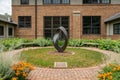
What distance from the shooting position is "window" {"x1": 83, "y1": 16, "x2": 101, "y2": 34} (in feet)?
97.0

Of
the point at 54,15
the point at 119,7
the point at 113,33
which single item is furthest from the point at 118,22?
the point at 54,15

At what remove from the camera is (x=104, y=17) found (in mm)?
29406

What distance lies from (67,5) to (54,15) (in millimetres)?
2303

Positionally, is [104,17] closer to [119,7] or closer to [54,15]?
[119,7]

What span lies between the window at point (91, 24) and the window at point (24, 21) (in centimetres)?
793

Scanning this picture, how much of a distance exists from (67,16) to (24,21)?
6119 mm

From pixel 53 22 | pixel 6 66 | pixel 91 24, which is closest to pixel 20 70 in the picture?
pixel 6 66

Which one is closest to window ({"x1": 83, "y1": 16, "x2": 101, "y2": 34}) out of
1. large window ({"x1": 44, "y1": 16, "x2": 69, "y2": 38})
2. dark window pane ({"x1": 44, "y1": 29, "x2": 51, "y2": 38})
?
large window ({"x1": 44, "y1": 16, "x2": 69, "y2": 38})

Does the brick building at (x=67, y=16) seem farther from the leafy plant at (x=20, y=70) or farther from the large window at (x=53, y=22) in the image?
the leafy plant at (x=20, y=70)

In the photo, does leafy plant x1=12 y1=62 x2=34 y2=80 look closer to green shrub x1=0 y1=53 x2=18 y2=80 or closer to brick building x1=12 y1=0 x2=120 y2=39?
green shrub x1=0 y1=53 x2=18 y2=80

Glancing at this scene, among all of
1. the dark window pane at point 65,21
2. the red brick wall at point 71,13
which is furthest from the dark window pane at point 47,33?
the dark window pane at point 65,21

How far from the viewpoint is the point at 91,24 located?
97.3 feet

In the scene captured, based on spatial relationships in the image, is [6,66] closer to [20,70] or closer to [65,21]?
[20,70]

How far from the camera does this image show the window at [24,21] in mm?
29656
